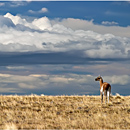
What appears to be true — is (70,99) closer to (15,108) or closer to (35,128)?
(15,108)

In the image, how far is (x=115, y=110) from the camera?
81.7 feet

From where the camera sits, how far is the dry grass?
1867cm

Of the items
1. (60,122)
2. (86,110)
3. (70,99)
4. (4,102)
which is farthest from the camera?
(70,99)

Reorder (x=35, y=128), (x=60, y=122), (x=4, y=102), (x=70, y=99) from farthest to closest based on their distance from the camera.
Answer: (x=70, y=99), (x=4, y=102), (x=60, y=122), (x=35, y=128)

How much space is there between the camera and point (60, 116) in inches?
876

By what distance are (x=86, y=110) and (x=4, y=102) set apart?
31.1 ft

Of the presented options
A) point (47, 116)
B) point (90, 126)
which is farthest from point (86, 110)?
point (90, 126)

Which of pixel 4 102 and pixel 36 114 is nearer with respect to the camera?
pixel 36 114

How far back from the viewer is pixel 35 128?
18047 millimetres

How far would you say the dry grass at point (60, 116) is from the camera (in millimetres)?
18675

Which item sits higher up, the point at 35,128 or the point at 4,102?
the point at 4,102

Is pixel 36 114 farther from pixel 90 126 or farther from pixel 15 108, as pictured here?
pixel 90 126

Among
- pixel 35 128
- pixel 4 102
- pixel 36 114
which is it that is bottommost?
pixel 35 128

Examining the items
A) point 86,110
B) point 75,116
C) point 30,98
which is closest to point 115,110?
point 86,110
